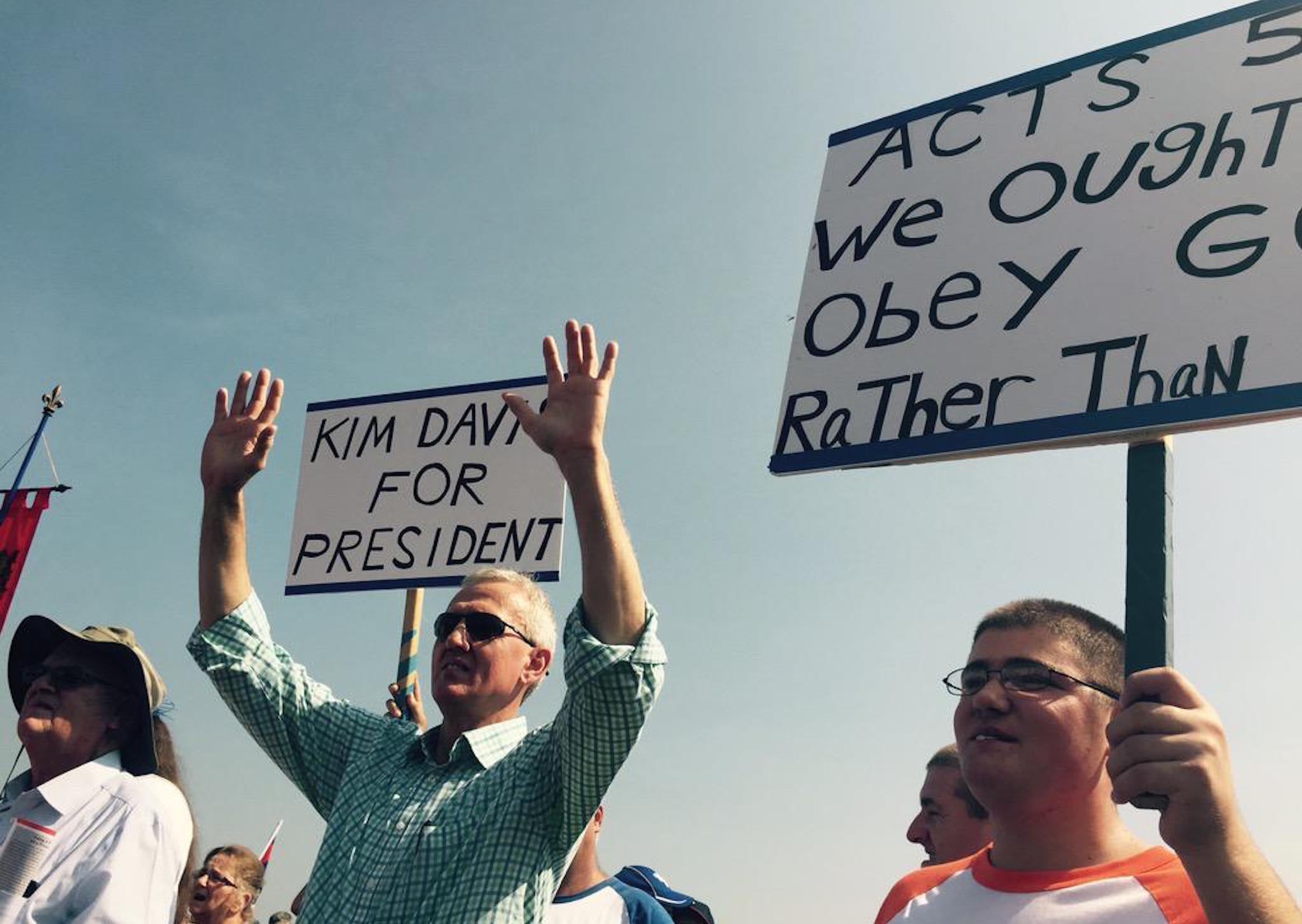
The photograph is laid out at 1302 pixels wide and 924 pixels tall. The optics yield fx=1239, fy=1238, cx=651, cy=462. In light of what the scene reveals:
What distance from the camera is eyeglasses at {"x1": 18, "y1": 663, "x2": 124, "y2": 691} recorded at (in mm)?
4199

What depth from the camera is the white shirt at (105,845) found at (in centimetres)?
347

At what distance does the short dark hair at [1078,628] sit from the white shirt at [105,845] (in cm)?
243

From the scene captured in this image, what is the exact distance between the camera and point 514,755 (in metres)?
3.48

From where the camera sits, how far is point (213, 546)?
4016 millimetres

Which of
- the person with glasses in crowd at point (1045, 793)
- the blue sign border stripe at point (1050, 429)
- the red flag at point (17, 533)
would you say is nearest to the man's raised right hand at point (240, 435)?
the blue sign border stripe at point (1050, 429)

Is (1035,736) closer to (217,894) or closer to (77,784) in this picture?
(77,784)

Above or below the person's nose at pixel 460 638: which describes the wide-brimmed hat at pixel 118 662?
below

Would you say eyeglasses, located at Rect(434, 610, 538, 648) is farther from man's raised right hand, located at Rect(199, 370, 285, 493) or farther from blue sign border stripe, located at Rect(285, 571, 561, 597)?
blue sign border stripe, located at Rect(285, 571, 561, 597)

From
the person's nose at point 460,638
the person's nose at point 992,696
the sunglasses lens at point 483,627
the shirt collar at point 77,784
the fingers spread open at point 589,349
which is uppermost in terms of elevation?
the fingers spread open at point 589,349

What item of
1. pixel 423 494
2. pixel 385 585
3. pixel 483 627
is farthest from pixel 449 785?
pixel 423 494

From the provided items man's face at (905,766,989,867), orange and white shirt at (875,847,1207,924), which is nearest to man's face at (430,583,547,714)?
orange and white shirt at (875,847,1207,924)

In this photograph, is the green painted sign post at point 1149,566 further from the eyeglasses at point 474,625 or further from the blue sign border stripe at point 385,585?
the blue sign border stripe at point 385,585

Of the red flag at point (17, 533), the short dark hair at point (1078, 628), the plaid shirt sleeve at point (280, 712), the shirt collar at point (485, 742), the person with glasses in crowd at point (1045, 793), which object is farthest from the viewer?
the red flag at point (17, 533)

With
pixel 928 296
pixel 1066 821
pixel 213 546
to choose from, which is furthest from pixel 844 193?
pixel 213 546
